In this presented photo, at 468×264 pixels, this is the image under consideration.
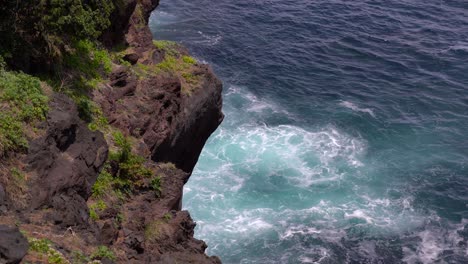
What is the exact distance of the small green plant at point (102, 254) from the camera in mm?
16422

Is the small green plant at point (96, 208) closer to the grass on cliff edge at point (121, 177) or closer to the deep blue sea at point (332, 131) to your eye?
the grass on cliff edge at point (121, 177)

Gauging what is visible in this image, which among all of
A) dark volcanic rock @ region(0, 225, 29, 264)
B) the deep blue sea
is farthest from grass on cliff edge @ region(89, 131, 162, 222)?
the deep blue sea

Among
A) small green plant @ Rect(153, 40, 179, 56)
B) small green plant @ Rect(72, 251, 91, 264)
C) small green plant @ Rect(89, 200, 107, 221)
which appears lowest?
small green plant @ Rect(89, 200, 107, 221)

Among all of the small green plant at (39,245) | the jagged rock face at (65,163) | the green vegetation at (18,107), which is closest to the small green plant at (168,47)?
the jagged rock face at (65,163)

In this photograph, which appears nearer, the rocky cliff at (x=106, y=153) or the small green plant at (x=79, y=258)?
the small green plant at (x=79, y=258)

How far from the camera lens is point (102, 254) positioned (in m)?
16.6

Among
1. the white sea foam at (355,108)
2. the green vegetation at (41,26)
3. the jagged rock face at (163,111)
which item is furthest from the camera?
the white sea foam at (355,108)

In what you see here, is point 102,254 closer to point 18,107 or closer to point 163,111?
point 18,107

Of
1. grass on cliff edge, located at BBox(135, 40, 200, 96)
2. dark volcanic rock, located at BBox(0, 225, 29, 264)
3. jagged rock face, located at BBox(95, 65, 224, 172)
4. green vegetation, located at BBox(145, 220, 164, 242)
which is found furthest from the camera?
grass on cliff edge, located at BBox(135, 40, 200, 96)

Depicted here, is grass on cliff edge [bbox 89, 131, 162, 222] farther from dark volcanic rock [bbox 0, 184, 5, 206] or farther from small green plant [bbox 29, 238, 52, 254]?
small green plant [bbox 29, 238, 52, 254]

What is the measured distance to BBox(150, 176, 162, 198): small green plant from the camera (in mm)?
23652

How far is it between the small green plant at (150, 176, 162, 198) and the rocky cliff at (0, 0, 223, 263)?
0.14 feet

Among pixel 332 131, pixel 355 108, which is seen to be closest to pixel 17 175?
pixel 332 131

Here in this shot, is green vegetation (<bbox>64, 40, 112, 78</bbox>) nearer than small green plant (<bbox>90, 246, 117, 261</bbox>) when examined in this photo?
No
